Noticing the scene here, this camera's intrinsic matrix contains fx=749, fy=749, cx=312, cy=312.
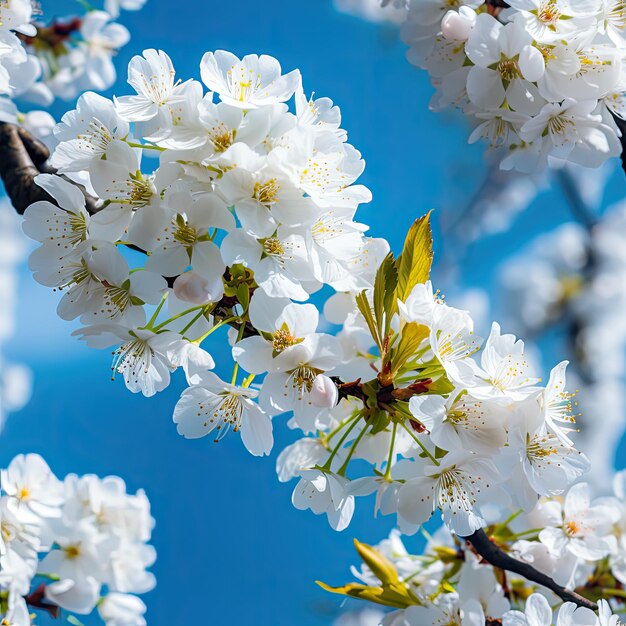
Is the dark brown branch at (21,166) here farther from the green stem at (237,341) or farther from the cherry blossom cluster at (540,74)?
the cherry blossom cluster at (540,74)

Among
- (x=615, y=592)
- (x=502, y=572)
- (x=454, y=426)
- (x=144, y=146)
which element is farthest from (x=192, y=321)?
(x=615, y=592)

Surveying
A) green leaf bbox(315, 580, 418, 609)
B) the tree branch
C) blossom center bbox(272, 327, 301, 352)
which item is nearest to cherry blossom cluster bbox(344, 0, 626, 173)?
blossom center bbox(272, 327, 301, 352)

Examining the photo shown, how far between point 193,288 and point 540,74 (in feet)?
2.18

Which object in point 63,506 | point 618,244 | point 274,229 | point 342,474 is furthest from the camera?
point 618,244

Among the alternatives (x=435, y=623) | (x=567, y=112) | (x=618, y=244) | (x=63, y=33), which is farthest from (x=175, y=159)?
(x=618, y=244)

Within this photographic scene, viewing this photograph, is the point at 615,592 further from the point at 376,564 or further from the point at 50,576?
the point at 50,576

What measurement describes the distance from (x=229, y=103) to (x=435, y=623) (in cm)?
94

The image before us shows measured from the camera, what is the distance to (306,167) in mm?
891

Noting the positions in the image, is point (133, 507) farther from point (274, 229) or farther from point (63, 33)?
point (63, 33)

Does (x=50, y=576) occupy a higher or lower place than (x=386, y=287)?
lower

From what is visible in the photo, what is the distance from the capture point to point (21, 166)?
50.7 inches

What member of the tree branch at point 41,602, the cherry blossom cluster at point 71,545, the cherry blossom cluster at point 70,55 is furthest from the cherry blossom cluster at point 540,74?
the tree branch at point 41,602

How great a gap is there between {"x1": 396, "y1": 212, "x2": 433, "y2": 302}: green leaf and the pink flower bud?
0.27 m

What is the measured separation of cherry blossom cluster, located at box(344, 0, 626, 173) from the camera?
1.17 meters
